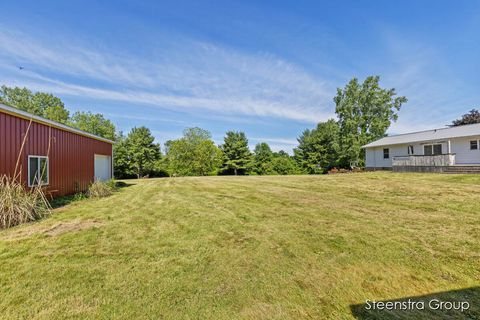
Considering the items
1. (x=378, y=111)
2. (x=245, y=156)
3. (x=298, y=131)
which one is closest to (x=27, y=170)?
(x=245, y=156)

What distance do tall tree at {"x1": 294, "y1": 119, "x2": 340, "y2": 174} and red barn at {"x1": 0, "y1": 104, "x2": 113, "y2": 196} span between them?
95.5ft

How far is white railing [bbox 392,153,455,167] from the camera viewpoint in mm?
15133

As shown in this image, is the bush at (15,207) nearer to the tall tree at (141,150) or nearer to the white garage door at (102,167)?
the white garage door at (102,167)

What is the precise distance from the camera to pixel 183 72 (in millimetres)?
17875

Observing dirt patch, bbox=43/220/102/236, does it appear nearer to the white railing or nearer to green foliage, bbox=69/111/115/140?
the white railing

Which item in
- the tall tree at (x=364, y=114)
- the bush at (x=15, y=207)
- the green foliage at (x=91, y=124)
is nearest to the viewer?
the bush at (x=15, y=207)

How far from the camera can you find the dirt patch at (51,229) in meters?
4.40

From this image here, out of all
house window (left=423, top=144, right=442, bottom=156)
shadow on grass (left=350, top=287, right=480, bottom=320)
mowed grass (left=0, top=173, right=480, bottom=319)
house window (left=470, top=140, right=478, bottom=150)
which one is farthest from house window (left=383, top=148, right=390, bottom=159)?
shadow on grass (left=350, top=287, right=480, bottom=320)

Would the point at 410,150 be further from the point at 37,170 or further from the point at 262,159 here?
the point at 37,170

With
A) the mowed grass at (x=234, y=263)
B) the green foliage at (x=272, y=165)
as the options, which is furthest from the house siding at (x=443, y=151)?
the mowed grass at (x=234, y=263)

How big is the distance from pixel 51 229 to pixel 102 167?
10.1 m

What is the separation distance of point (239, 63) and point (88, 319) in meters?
18.2

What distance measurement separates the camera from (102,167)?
13773 mm

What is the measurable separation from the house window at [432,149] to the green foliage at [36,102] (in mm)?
49991
